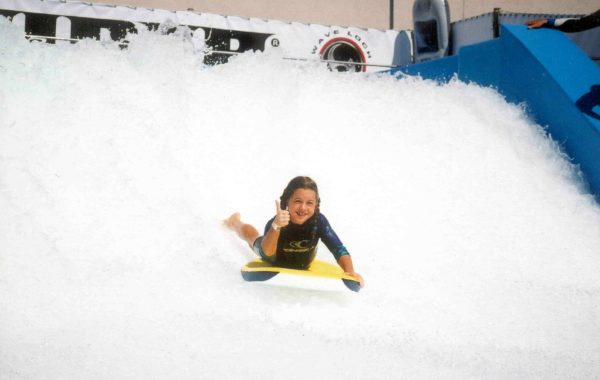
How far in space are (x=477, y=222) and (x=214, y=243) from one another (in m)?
1.59

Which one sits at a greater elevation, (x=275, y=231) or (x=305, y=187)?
(x=305, y=187)

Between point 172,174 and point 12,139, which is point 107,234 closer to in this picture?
point 172,174

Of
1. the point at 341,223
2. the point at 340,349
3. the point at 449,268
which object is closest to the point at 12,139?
the point at 341,223

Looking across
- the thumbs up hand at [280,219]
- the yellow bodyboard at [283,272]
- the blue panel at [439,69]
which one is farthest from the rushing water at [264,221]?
the blue panel at [439,69]

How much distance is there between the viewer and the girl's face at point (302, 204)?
7.45 feet

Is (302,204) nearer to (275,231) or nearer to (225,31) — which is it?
(275,231)

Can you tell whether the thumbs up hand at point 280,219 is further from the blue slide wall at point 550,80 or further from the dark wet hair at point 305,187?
the blue slide wall at point 550,80

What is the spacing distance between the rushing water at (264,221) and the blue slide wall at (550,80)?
0.44 ft

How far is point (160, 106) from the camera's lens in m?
3.29

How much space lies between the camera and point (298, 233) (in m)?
2.36

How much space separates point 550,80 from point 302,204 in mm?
2442

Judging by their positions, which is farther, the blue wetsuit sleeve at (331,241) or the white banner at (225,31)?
the white banner at (225,31)

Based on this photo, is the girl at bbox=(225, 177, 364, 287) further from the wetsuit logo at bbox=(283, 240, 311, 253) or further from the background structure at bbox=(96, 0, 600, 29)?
the background structure at bbox=(96, 0, 600, 29)

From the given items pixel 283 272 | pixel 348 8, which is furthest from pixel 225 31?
pixel 283 272
